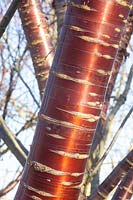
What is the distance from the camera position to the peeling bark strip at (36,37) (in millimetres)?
2418

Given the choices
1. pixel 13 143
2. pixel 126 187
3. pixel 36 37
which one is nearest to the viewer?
pixel 13 143

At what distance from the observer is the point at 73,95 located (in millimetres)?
991

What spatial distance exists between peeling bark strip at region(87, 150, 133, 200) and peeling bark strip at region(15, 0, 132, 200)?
1.27 metres

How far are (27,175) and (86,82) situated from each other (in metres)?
0.28

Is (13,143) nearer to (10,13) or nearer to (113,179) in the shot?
(113,179)

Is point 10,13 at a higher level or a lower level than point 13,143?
higher

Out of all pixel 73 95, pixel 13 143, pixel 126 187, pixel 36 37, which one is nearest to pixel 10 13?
pixel 73 95

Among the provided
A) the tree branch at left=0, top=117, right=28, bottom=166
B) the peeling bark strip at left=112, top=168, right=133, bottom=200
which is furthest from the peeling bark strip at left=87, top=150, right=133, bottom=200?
the tree branch at left=0, top=117, right=28, bottom=166

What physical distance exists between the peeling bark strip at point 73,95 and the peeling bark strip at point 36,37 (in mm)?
1383

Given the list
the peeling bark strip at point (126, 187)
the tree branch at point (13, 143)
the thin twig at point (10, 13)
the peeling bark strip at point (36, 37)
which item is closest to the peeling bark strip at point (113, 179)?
the peeling bark strip at point (126, 187)

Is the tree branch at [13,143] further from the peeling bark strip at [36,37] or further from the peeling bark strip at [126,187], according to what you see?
the peeling bark strip at [126,187]

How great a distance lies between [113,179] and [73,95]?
146cm

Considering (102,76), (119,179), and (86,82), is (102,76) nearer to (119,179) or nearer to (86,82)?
(86,82)

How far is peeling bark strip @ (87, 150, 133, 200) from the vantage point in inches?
90.2
